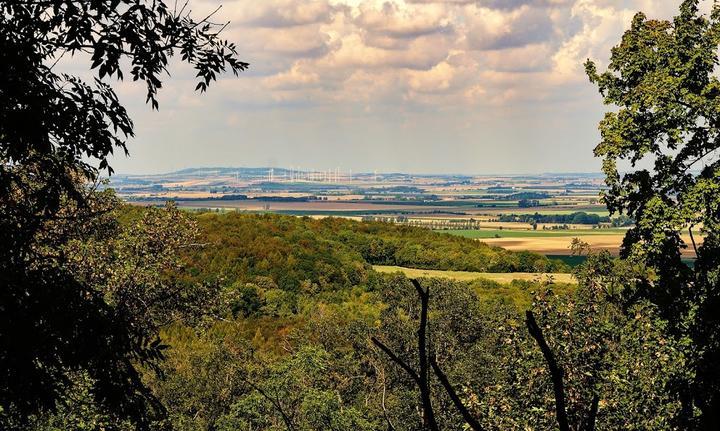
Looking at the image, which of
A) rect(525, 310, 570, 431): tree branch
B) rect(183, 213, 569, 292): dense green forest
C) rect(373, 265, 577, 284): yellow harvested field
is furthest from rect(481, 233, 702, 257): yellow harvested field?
rect(525, 310, 570, 431): tree branch

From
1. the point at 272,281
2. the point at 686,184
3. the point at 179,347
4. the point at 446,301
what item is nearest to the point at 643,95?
the point at 686,184

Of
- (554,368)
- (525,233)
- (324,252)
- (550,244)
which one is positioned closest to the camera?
(554,368)

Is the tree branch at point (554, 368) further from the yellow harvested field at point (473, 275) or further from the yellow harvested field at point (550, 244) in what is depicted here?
the yellow harvested field at point (550, 244)

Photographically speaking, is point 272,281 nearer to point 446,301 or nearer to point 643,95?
point 446,301

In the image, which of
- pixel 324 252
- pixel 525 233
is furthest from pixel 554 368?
pixel 525 233

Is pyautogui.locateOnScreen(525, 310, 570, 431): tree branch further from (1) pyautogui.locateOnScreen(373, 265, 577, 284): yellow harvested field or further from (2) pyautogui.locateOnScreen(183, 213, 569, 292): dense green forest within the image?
(1) pyautogui.locateOnScreen(373, 265, 577, 284): yellow harvested field

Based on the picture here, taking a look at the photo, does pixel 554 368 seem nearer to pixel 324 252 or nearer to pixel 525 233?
pixel 324 252

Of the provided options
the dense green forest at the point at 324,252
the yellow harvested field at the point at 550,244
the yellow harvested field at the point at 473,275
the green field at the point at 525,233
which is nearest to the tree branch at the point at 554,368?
the dense green forest at the point at 324,252

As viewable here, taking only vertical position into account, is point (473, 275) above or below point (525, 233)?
below

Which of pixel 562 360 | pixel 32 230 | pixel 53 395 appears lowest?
pixel 562 360

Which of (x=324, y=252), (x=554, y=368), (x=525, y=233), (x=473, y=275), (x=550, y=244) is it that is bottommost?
(x=473, y=275)

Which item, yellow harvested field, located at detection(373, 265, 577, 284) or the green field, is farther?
the green field
